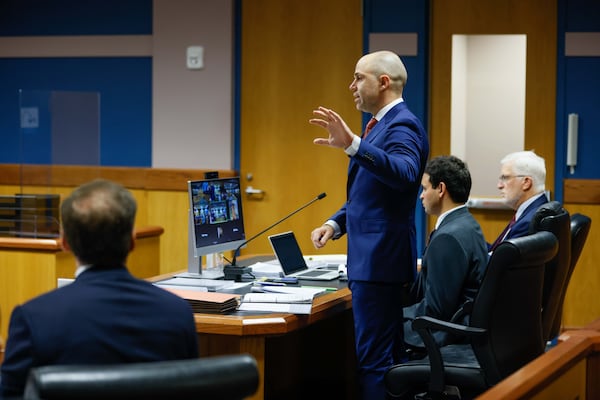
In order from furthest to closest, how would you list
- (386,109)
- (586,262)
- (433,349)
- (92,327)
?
(586,262), (386,109), (433,349), (92,327)

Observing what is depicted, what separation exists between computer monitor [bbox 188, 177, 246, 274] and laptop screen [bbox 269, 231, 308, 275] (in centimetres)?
17

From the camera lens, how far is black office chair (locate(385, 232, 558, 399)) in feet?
9.02

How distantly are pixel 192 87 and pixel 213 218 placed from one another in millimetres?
3059

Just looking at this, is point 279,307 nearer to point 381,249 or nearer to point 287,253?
point 381,249

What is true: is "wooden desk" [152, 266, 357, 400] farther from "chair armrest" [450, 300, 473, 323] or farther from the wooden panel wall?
the wooden panel wall

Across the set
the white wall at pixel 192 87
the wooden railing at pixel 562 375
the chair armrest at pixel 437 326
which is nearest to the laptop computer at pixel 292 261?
the chair armrest at pixel 437 326

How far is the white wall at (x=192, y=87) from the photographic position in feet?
21.2

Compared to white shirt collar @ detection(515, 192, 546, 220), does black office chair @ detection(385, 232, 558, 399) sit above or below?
below

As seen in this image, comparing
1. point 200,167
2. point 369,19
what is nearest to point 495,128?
point 369,19

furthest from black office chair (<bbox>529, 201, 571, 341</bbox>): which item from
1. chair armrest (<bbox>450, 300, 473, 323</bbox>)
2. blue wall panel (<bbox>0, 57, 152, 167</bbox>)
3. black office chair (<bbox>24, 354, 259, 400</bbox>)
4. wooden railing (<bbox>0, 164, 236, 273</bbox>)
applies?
blue wall panel (<bbox>0, 57, 152, 167</bbox>)

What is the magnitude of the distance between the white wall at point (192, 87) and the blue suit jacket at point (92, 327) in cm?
471

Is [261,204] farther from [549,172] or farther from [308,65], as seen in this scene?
[549,172]

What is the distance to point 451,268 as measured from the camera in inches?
124

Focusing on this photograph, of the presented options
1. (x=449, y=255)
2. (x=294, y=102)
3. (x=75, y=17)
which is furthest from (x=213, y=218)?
(x=75, y=17)
